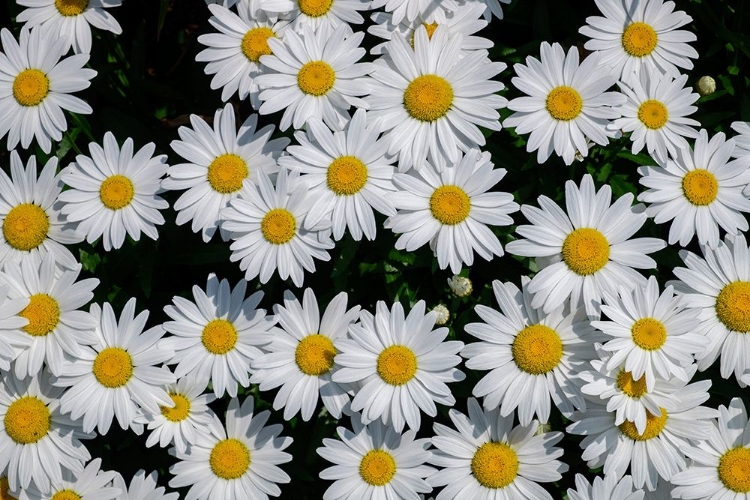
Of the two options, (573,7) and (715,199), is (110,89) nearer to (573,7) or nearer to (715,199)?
(573,7)

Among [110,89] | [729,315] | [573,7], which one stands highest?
[573,7]

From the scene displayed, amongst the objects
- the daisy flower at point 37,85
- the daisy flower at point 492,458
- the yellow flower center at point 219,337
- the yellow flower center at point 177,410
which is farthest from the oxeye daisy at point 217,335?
the daisy flower at point 37,85

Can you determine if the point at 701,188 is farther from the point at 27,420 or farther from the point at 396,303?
the point at 27,420

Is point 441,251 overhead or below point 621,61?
below

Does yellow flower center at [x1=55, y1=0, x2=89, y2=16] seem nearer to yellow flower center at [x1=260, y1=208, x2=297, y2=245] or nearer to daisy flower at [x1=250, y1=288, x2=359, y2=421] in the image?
yellow flower center at [x1=260, y1=208, x2=297, y2=245]

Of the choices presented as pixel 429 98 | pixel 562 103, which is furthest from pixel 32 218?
pixel 562 103

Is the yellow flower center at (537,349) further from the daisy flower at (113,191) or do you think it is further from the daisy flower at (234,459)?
the daisy flower at (113,191)

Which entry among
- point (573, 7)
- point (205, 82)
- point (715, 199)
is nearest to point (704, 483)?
point (715, 199)
